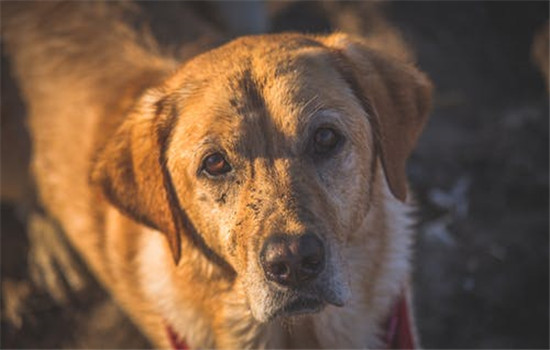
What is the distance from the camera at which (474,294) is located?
4777 millimetres

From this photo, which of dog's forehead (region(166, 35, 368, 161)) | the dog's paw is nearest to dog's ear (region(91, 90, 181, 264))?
dog's forehead (region(166, 35, 368, 161))

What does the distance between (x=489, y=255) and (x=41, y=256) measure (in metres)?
2.95

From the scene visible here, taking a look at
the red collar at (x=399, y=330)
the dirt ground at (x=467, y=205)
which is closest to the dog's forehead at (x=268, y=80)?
the red collar at (x=399, y=330)

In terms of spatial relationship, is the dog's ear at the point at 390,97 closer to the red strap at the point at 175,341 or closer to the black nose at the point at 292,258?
the black nose at the point at 292,258

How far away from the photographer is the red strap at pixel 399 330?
12.8 feet

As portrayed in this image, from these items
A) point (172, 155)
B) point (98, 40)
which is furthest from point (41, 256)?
point (172, 155)

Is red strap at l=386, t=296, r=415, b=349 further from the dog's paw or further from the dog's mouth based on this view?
the dog's paw

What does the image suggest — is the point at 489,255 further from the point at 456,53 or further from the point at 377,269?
the point at 456,53

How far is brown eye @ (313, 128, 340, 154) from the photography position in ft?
10.8

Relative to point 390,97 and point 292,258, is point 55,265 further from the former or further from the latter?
point 292,258

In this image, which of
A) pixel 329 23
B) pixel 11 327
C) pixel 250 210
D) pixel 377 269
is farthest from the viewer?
pixel 329 23

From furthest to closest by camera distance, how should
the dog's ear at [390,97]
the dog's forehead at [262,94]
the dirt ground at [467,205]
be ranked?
the dirt ground at [467,205] → the dog's ear at [390,97] → the dog's forehead at [262,94]

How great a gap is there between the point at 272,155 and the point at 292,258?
505mm

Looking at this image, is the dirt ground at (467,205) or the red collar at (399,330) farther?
the dirt ground at (467,205)
